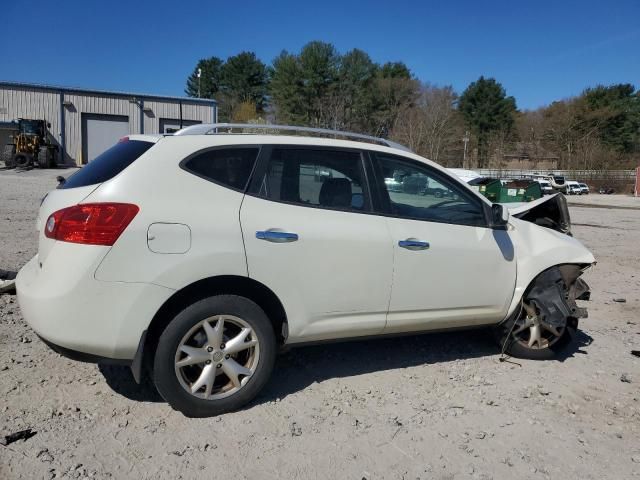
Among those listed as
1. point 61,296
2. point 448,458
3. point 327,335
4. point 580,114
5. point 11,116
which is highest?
point 580,114

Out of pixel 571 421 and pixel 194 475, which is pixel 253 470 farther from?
pixel 571 421

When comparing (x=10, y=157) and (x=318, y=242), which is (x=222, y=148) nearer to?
(x=318, y=242)

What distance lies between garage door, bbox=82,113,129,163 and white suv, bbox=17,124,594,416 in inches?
1577

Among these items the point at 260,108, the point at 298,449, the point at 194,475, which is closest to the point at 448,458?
the point at 298,449

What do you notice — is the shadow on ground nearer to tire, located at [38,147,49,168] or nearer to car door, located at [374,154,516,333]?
car door, located at [374,154,516,333]

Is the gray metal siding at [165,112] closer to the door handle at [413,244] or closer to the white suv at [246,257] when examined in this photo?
the white suv at [246,257]

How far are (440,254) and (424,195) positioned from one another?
522mm

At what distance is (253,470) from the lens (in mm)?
2906

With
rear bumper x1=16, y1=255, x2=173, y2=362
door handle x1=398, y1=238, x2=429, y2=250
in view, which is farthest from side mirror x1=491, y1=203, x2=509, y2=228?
rear bumper x1=16, y1=255, x2=173, y2=362

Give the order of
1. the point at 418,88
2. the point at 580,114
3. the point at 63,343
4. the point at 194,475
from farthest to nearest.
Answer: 1. the point at 580,114
2. the point at 418,88
3. the point at 63,343
4. the point at 194,475

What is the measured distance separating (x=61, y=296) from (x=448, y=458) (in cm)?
240

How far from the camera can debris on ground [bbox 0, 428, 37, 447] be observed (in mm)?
3006

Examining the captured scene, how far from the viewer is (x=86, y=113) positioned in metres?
40.5

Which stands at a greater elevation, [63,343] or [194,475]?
[63,343]
